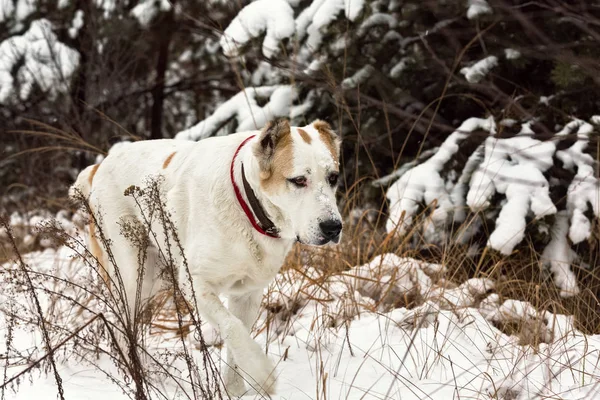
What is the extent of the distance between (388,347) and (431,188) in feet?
5.85

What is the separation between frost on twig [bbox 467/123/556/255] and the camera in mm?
4371

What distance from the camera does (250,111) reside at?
5270 mm

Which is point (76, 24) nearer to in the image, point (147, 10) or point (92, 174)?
point (147, 10)

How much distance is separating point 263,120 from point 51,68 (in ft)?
16.3

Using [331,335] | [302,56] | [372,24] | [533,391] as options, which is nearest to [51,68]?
[302,56]

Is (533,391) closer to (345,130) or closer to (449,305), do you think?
(449,305)

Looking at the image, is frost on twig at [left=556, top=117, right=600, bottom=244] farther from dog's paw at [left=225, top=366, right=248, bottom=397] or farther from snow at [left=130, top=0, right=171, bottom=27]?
snow at [left=130, top=0, right=171, bottom=27]

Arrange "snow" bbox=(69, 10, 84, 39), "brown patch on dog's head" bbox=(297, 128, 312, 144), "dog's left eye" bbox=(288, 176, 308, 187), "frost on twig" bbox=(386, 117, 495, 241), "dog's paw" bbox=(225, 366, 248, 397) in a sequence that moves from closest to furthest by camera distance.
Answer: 1. "dog's left eye" bbox=(288, 176, 308, 187)
2. "brown patch on dog's head" bbox=(297, 128, 312, 144)
3. "dog's paw" bbox=(225, 366, 248, 397)
4. "frost on twig" bbox=(386, 117, 495, 241)
5. "snow" bbox=(69, 10, 84, 39)

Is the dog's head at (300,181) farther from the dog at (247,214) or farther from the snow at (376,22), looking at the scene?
the snow at (376,22)

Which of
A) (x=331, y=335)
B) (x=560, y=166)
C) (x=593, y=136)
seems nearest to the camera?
(x=331, y=335)

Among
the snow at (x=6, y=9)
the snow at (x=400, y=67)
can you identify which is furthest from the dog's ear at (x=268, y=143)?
the snow at (x=6, y=9)

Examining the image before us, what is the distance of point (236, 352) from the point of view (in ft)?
9.80

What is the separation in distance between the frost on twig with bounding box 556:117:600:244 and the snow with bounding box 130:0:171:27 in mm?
7221

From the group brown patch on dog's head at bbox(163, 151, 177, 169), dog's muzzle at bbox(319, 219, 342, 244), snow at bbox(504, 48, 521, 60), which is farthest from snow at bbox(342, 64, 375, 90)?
dog's muzzle at bbox(319, 219, 342, 244)
